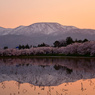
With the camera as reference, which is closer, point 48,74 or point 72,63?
point 48,74

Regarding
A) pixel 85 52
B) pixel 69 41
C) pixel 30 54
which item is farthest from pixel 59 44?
pixel 85 52

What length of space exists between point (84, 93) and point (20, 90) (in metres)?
6.80

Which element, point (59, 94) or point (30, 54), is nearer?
point (59, 94)

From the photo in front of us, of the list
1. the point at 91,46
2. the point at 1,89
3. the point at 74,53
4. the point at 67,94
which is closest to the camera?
the point at 67,94

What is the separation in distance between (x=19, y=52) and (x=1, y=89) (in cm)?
13164

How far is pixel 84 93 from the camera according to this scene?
1853cm

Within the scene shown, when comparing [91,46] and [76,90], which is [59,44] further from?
[76,90]

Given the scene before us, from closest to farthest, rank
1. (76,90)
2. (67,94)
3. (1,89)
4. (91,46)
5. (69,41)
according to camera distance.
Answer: (67,94), (76,90), (1,89), (91,46), (69,41)

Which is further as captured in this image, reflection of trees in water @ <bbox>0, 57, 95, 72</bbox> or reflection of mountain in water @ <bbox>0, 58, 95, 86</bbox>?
reflection of trees in water @ <bbox>0, 57, 95, 72</bbox>

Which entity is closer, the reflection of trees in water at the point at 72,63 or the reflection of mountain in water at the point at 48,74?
the reflection of mountain in water at the point at 48,74

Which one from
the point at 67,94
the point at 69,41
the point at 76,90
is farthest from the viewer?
the point at 69,41

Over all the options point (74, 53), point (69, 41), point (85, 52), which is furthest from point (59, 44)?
point (85, 52)

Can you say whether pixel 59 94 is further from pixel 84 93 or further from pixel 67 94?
pixel 84 93

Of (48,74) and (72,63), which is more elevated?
(48,74)
